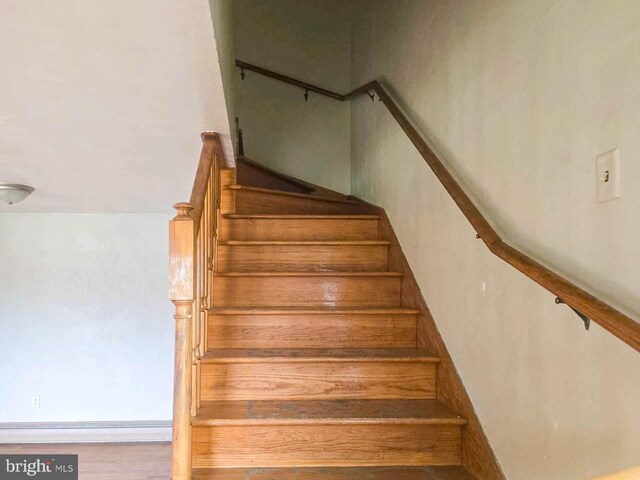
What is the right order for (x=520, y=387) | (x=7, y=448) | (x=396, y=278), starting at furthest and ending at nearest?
(x=7, y=448) < (x=396, y=278) < (x=520, y=387)

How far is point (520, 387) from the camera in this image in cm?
143

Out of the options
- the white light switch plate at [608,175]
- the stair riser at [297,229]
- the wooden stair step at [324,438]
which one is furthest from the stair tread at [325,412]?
the stair riser at [297,229]

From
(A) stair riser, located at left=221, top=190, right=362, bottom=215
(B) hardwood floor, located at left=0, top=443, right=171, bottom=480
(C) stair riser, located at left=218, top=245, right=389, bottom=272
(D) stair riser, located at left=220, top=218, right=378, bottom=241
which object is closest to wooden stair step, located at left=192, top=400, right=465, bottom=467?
(C) stair riser, located at left=218, top=245, right=389, bottom=272

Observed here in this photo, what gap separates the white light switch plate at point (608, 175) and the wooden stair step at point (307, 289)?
1.39 m

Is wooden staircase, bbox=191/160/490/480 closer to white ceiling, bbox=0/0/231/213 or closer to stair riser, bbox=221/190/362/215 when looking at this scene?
stair riser, bbox=221/190/362/215

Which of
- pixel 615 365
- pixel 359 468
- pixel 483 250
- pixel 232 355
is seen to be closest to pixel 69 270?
pixel 232 355

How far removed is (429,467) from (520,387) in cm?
52

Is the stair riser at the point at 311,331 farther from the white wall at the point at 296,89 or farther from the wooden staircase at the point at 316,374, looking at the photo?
the white wall at the point at 296,89

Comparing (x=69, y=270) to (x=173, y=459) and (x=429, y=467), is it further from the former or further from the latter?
(x=429, y=467)

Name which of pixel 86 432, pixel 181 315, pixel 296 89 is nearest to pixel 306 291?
pixel 181 315

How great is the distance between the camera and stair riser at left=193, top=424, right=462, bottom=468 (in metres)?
1.72

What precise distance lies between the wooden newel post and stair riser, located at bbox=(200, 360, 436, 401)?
1.57 feet

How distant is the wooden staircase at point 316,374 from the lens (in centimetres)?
172

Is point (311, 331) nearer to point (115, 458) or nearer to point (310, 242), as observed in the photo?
point (310, 242)
